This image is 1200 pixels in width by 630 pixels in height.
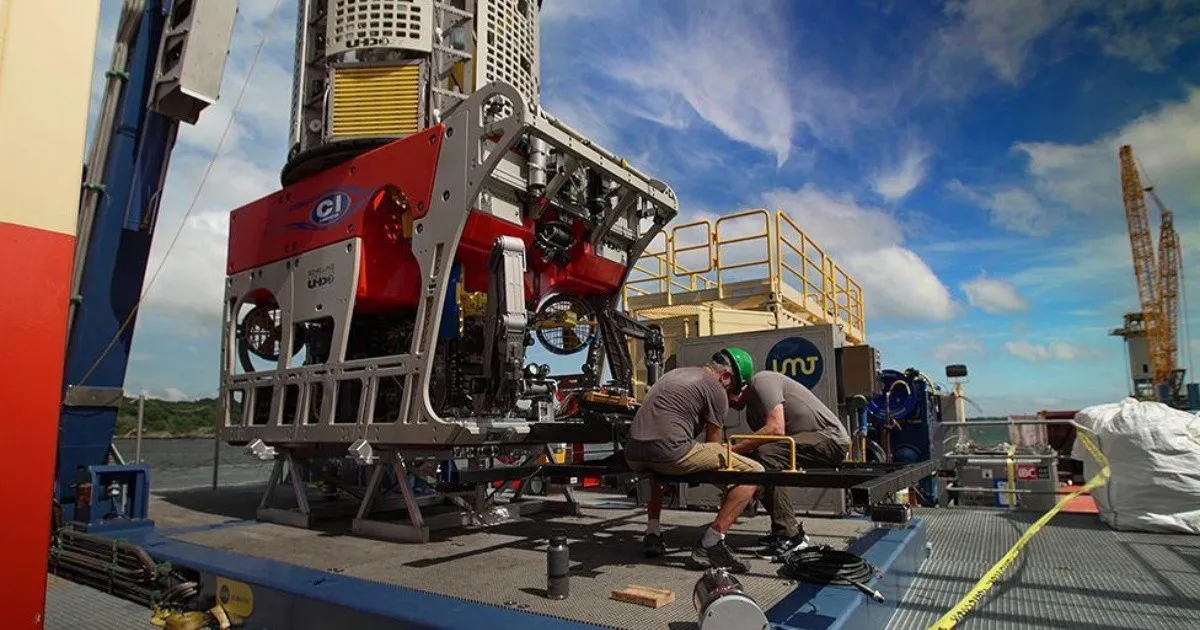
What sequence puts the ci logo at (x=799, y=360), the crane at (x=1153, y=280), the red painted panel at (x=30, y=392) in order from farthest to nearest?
1. the crane at (x=1153, y=280)
2. the ci logo at (x=799, y=360)
3. the red painted panel at (x=30, y=392)

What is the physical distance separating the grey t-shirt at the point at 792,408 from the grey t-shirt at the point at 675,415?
47 centimetres

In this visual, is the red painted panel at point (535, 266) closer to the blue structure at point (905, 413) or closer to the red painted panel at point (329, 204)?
the red painted panel at point (329, 204)

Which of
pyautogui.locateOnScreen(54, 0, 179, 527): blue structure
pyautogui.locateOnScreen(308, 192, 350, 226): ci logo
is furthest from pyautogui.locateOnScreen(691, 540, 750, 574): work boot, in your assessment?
pyautogui.locateOnScreen(54, 0, 179, 527): blue structure

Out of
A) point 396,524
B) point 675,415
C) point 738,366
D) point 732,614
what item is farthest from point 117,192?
point 732,614

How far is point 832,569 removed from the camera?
3367 mm

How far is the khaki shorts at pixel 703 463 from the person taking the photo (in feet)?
13.9

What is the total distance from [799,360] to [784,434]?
2.48 m

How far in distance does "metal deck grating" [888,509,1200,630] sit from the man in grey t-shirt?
0.90 metres

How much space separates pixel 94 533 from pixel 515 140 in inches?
187

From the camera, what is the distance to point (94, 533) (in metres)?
5.53

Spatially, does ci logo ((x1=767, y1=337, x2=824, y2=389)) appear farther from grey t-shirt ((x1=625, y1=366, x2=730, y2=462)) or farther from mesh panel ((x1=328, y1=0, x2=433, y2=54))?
mesh panel ((x1=328, y1=0, x2=433, y2=54))

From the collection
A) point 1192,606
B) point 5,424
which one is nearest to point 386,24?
point 5,424

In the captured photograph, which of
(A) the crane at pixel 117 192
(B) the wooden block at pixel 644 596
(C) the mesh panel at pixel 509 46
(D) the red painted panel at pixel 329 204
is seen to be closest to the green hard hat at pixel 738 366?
(B) the wooden block at pixel 644 596

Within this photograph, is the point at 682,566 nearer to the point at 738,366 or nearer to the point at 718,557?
the point at 718,557
